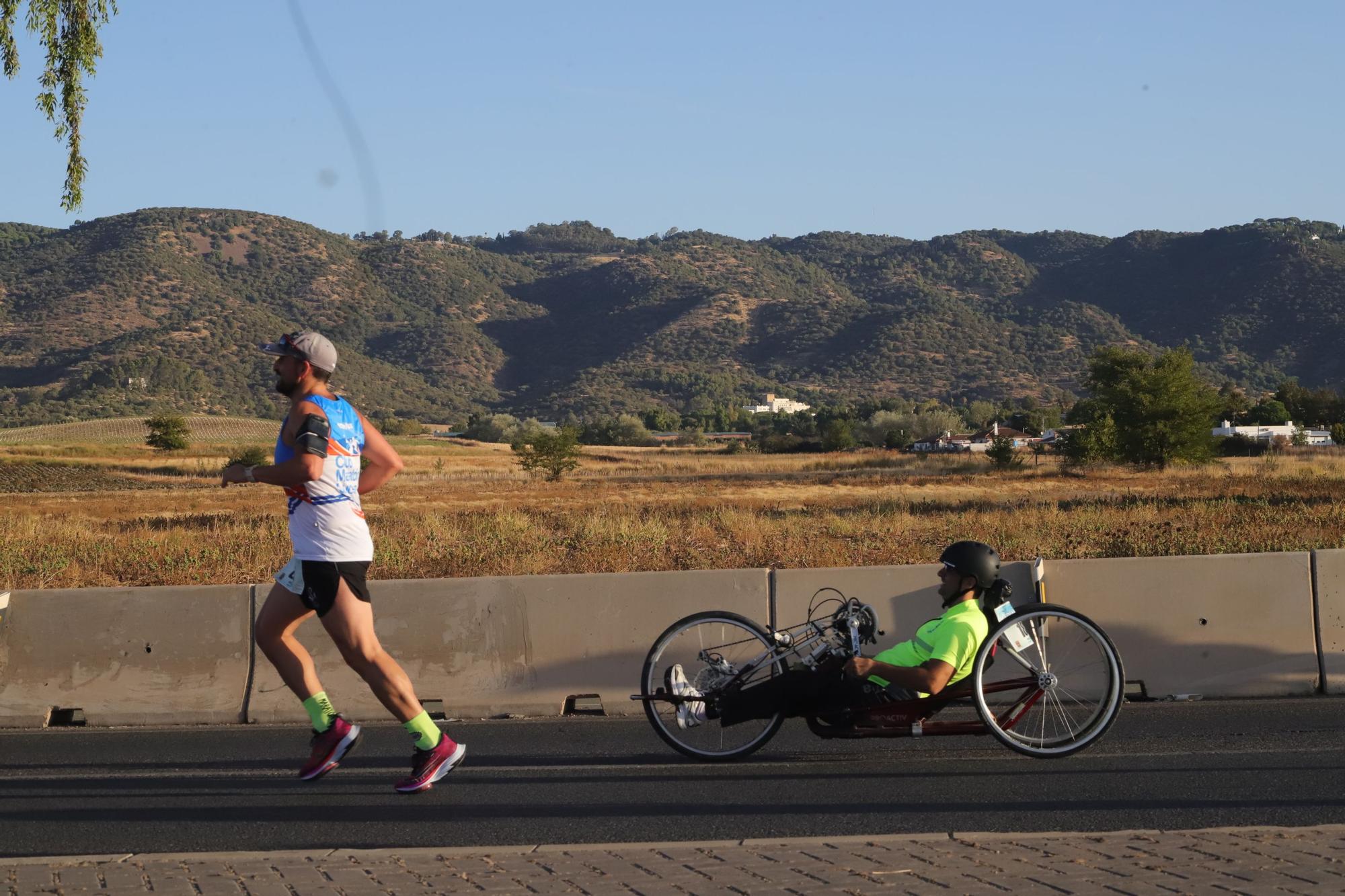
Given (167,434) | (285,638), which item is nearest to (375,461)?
(285,638)

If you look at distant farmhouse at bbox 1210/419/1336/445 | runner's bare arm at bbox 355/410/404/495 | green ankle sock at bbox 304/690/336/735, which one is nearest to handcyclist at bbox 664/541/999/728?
green ankle sock at bbox 304/690/336/735

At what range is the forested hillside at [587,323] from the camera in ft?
478

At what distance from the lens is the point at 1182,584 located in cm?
899

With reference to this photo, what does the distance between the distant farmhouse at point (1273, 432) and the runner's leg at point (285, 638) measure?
98.5 meters

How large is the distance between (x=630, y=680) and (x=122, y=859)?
3992 millimetres

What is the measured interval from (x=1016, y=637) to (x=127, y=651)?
5.40 metres

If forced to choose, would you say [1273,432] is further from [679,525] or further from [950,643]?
[950,643]

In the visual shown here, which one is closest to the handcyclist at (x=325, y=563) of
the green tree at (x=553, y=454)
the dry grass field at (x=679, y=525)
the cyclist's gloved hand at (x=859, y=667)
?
the cyclist's gloved hand at (x=859, y=667)

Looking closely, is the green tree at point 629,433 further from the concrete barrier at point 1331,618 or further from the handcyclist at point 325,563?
the handcyclist at point 325,563

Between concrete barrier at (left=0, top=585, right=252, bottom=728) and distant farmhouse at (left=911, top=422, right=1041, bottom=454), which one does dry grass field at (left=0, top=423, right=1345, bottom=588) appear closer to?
concrete barrier at (left=0, top=585, right=252, bottom=728)

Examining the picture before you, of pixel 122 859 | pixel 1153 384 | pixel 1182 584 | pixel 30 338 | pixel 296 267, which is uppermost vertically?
pixel 296 267

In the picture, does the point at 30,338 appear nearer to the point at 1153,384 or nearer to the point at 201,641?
the point at 1153,384

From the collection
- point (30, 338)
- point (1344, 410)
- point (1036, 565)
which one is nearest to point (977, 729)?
point (1036, 565)

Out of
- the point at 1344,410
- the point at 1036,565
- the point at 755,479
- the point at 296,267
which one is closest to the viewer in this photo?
the point at 1036,565
